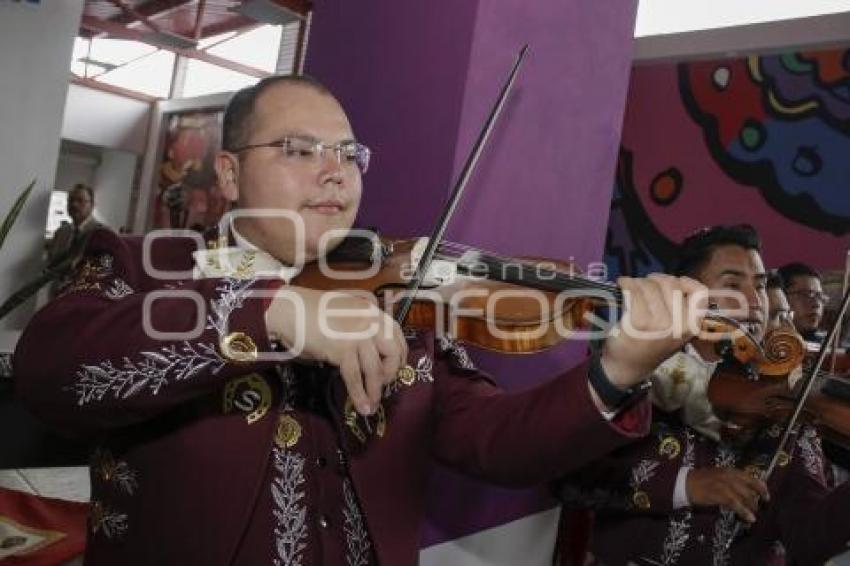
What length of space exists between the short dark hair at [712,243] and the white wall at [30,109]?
3.88 metres

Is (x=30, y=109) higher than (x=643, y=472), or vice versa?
(x=30, y=109)

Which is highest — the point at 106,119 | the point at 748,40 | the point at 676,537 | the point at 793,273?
the point at 106,119

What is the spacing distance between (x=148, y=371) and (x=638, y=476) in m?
1.28

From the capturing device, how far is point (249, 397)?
1048 millimetres

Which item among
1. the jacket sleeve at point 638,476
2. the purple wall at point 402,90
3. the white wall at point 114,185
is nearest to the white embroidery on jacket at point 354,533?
the purple wall at point 402,90

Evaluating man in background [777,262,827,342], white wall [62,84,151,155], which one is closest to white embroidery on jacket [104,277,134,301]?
man in background [777,262,827,342]

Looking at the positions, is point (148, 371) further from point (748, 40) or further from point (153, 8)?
point (153, 8)

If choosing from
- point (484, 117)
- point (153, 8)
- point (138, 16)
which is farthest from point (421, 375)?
point (153, 8)

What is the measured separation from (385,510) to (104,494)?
43 centimetres

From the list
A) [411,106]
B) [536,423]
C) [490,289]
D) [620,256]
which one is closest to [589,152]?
[411,106]

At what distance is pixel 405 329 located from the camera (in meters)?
1.22

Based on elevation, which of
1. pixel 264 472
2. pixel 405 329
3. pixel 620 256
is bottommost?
pixel 264 472

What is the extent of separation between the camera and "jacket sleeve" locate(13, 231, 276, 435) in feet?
2.75

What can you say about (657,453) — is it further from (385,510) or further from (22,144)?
(22,144)
